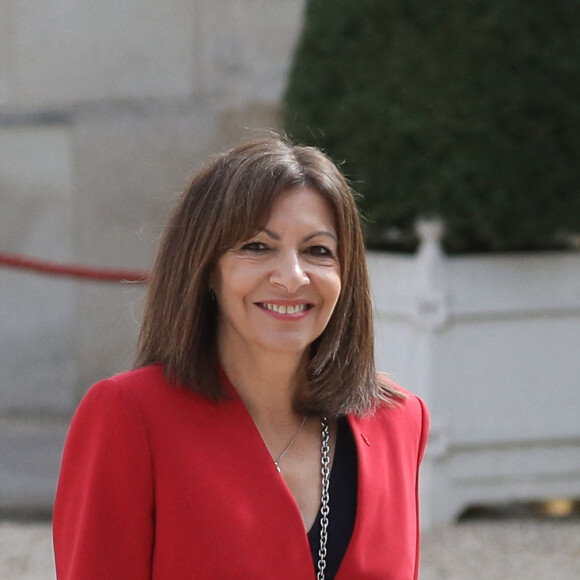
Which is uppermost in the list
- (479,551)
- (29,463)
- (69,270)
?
(69,270)

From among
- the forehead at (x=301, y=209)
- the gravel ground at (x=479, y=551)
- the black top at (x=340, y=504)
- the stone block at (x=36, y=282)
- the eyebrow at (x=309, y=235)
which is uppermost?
the forehead at (x=301, y=209)

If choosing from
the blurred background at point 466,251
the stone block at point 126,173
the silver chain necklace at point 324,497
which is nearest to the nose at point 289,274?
the silver chain necklace at point 324,497

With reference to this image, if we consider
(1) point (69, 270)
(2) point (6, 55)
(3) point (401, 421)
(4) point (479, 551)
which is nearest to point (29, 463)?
(1) point (69, 270)

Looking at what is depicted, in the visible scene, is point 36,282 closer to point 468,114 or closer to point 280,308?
point 468,114

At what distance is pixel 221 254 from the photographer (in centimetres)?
208

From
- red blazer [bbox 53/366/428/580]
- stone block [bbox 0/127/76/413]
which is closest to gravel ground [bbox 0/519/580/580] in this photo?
stone block [bbox 0/127/76/413]

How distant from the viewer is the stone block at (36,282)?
286 inches

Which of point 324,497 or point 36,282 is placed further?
point 36,282

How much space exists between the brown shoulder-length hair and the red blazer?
0.07 metres

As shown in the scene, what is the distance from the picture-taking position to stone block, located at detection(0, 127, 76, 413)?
23.8 feet

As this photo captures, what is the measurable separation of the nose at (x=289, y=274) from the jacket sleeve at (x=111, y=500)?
1.04 ft

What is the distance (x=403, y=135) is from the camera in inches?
201

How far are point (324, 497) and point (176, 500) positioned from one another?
11.4 inches

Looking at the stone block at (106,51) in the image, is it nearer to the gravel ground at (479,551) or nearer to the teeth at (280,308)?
the gravel ground at (479,551)
